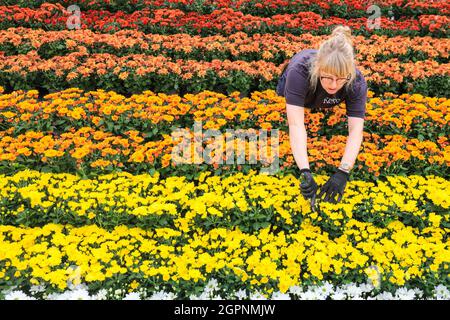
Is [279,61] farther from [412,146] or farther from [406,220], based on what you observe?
[406,220]

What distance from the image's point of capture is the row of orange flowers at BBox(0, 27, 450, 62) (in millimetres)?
6992

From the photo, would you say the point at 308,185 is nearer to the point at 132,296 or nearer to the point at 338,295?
the point at 338,295

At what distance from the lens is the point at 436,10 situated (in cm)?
908

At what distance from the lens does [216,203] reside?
4094mm

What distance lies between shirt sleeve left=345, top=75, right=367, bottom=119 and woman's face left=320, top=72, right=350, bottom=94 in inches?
8.9

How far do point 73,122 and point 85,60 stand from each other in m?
1.79

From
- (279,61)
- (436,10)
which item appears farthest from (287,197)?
(436,10)

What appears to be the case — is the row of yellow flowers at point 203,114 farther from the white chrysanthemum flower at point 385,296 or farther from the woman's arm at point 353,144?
the white chrysanthemum flower at point 385,296

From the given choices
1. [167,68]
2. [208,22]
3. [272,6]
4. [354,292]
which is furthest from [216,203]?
[272,6]

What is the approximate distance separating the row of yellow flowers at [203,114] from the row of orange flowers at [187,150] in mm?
258

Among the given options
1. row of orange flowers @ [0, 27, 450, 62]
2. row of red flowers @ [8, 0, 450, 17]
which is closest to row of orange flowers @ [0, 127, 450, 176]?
row of orange flowers @ [0, 27, 450, 62]

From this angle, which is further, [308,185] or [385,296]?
[308,185]

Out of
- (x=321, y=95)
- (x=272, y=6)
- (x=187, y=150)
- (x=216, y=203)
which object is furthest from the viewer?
(x=272, y=6)

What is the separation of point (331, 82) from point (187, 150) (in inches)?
76.5
